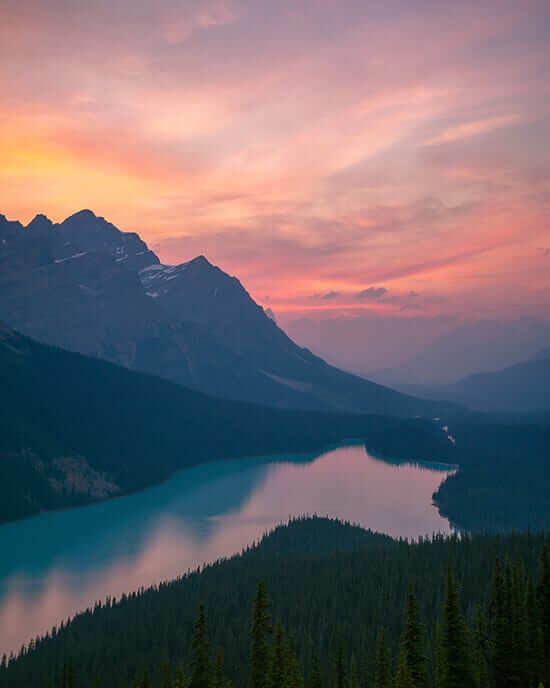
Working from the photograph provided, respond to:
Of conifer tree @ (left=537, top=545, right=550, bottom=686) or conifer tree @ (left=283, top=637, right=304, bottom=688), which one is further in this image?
conifer tree @ (left=537, top=545, right=550, bottom=686)

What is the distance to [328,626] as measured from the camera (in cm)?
8250

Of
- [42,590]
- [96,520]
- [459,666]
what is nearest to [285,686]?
[459,666]

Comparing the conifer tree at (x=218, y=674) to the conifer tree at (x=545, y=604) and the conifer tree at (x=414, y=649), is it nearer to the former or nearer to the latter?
the conifer tree at (x=414, y=649)

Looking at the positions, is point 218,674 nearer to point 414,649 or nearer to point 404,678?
point 404,678

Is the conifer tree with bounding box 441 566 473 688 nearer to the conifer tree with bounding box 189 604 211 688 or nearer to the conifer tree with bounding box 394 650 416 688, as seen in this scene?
the conifer tree with bounding box 394 650 416 688

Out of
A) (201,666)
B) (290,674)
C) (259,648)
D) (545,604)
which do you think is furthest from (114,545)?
(545,604)

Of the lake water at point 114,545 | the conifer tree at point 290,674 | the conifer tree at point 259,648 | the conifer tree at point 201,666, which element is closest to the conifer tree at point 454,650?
the conifer tree at point 290,674

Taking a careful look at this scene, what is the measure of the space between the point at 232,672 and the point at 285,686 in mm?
30686

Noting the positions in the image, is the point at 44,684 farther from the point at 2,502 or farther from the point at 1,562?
the point at 2,502

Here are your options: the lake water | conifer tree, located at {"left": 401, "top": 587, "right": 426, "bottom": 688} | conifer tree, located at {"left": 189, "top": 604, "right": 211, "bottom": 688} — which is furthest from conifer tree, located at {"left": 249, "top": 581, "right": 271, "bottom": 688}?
the lake water

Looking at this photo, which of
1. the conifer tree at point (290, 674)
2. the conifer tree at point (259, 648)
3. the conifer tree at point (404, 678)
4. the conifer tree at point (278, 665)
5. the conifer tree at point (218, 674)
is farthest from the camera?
the conifer tree at point (259, 648)

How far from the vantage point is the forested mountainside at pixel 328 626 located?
1620 inches

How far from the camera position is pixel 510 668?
1619 inches

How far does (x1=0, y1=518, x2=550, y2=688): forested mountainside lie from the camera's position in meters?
41.2
